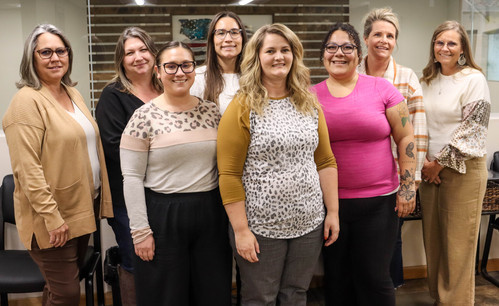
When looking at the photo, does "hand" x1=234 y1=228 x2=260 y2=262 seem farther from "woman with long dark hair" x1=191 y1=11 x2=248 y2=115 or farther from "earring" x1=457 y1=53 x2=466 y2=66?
"earring" x1=457 y1=53 x2=466 y2=66

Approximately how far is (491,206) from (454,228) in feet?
1.65

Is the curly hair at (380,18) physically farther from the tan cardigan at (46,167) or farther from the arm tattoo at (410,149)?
the tan cardigan at (46,167)

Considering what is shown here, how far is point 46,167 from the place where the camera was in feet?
6.62

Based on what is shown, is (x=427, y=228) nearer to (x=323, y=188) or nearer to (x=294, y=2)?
(x=323, y=188)

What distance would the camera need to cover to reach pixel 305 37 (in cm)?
317

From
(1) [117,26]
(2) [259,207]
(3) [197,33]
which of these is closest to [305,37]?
(3) [197,33]

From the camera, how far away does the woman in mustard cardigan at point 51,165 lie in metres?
1.96

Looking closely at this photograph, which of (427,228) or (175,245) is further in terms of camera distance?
(427,228)

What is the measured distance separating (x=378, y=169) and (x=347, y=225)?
298 millimetres

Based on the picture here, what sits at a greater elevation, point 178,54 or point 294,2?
point 294,2

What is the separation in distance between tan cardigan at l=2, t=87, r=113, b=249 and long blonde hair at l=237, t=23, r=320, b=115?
0.81m

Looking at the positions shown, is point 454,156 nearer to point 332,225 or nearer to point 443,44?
point 443,44

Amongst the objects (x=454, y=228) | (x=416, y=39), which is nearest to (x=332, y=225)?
(x=454, y=228)

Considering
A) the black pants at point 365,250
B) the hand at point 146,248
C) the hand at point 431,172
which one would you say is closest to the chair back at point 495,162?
the hand at point 431,172
